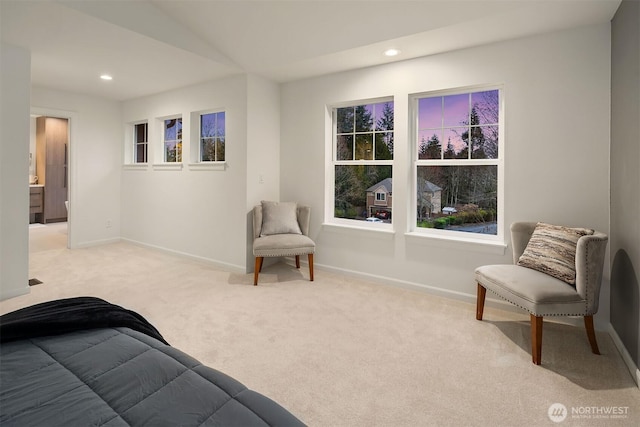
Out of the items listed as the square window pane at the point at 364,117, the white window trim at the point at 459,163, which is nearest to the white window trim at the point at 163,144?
the square window pane at the point at 364,117

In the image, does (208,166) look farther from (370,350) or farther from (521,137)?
(521,137)

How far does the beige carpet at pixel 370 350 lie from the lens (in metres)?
1.87

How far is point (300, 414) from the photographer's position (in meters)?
1.81

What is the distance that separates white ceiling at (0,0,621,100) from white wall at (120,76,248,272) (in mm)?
563

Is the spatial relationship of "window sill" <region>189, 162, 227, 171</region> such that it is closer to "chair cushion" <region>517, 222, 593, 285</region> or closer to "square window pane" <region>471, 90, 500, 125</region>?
"square window pane" <region>471, 90, 500, 125</region>

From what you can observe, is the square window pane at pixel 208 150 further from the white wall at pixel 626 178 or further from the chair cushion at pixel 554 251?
the white wall at pixel 626 178

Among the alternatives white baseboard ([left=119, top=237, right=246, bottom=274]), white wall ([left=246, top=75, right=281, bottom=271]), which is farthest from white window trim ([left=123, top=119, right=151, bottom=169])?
white wall ([left=246, top=75, right=281, bottom=271])

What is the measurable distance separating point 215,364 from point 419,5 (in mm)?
3058

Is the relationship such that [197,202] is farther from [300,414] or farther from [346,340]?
[300,414]

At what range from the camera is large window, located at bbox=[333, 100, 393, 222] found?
4.08 meters

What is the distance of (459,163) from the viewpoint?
11.7 feet

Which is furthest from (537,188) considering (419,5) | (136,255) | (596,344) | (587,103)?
(136,255)

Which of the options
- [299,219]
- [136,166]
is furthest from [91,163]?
[299,219]

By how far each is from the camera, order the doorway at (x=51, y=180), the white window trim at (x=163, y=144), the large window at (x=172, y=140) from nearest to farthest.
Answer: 1. the white window trim at (x=163, y=144)
2. the large window at (x=172, y=140)
3. the doorway at (x=51, y=180)
